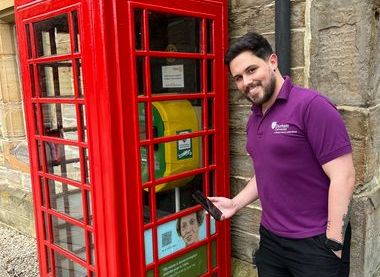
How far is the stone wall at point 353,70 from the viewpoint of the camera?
2176 millimetres

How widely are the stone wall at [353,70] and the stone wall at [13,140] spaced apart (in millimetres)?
3382

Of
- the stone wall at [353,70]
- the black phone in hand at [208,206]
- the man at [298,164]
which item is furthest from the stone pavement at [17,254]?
the stone wall at [353,70]

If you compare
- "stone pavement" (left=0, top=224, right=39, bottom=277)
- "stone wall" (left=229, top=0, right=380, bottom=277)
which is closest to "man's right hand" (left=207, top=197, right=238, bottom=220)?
"stone wall" (left=229, top=0, right=380, bottom=277)

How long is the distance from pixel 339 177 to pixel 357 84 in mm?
748

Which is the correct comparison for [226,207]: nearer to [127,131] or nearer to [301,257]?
[301,257]

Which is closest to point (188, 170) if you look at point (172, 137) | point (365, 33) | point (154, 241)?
point (172, 137)

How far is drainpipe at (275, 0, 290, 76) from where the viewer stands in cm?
240

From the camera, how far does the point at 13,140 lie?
16.4 ft

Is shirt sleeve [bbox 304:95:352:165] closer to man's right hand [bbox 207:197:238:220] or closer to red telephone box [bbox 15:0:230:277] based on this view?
man's right hand [bbox 207:197:238:220]

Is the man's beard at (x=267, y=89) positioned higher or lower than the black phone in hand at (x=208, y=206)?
higher

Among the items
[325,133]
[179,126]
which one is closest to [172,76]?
[179,126]

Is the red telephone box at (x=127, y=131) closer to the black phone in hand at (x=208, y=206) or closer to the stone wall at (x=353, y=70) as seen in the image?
the black phone in hand at (x=208, y=206)

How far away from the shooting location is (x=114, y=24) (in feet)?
6.57

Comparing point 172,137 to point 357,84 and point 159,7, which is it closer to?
point 159,7
